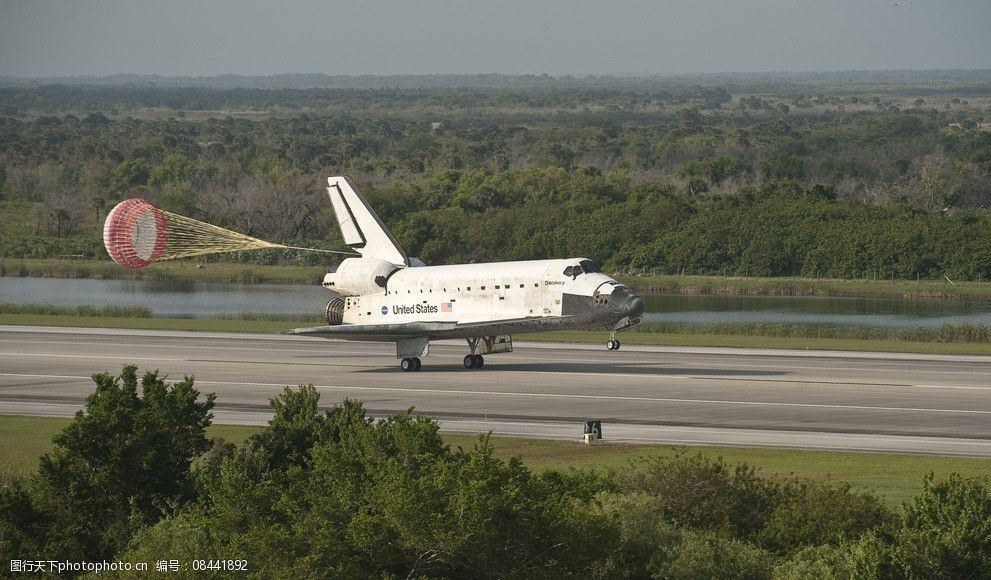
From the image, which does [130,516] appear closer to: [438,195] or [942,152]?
[438,195]

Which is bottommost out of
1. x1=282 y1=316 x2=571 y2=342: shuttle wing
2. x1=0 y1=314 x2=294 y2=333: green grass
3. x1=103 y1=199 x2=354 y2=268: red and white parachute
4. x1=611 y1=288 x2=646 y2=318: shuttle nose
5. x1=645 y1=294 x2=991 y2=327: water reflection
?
x1=645 y1=294 x2=991 y2=327: water reflection

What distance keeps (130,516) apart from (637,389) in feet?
73.1

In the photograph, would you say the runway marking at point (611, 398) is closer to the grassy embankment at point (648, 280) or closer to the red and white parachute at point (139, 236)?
the red and white parachute at point (139, 236)

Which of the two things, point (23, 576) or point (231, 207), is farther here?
point (231, 207)

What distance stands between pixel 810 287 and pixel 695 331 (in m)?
27.1

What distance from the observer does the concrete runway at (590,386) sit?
103 ft

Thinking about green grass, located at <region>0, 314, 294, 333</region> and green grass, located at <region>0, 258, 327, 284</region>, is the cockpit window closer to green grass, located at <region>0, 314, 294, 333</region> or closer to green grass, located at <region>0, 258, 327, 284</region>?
green grass, located at <region>0, 314, 294, 333</region>

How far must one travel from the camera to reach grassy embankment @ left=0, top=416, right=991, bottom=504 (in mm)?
25000

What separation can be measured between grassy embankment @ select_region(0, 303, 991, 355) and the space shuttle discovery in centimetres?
1082

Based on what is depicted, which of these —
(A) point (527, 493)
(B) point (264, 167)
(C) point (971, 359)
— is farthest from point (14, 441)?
(B) point (264, 167)

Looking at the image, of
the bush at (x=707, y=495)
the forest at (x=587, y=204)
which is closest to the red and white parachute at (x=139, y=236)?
the bush at (x=707, y=495)

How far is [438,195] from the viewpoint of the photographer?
110m

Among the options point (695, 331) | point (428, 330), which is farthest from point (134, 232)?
point (695, 331)

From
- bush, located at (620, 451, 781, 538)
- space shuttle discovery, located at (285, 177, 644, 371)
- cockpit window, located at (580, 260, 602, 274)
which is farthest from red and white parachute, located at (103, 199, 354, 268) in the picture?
bush, located at (620, 451, 781, 538)
